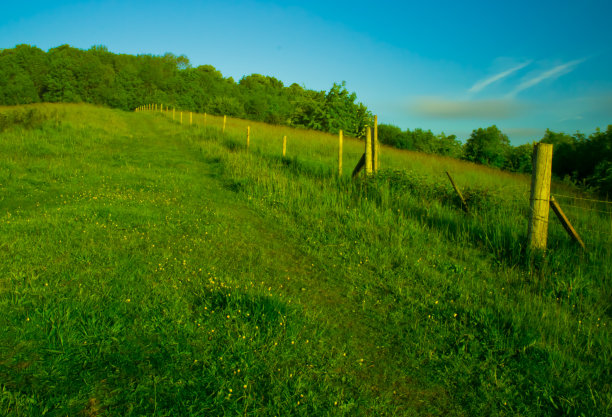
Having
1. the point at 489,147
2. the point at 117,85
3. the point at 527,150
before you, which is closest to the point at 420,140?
the point at 489,147

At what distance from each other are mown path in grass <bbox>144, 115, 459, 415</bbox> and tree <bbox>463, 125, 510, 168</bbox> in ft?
99.2

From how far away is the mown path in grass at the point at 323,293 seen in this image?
288 cm

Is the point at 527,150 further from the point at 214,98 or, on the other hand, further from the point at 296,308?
the point at 214,98

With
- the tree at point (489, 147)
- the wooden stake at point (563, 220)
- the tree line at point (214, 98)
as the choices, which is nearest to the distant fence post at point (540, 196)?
the wooden stake at point (563, 220)

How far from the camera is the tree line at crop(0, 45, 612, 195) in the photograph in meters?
30.9

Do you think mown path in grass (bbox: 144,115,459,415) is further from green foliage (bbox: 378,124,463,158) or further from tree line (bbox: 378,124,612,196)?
green foliage (bbox: 378,124,463,158)

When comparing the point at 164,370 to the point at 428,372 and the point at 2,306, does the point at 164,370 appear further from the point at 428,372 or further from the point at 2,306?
the point at 428,372

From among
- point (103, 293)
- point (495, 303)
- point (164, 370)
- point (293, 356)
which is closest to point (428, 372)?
point (293, 356)

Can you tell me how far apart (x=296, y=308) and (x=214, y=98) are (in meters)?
83.4

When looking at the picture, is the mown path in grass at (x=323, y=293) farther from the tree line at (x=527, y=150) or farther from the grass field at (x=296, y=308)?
the tree line at (x=527, y=150)

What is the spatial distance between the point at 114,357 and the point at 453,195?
7.98m

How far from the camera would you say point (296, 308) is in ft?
12.5

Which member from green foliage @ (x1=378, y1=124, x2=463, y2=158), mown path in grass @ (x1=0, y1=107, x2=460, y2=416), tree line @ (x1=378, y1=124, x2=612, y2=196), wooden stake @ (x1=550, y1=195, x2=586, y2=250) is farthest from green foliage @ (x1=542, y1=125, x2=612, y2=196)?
green foliage @ (x1=378, y1=124, x2=463, y2=158)

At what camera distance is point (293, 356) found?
3084mm
